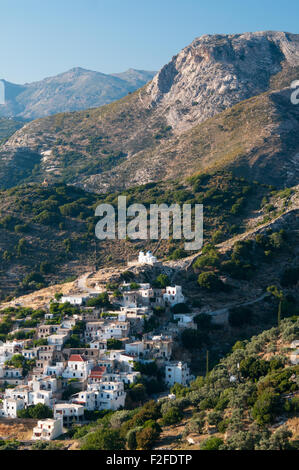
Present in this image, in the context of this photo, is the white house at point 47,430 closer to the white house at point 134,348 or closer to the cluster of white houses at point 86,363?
the cluster of white houses at point 86,363

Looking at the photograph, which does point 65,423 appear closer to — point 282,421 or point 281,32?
point 282,421

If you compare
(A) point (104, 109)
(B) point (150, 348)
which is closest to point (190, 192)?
(B) point (150, 348)

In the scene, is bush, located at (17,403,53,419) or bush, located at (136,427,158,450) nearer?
bush, located at (136,427,158,450)

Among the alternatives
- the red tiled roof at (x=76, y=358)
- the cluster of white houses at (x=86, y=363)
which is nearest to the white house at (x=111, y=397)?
the cluster of white houses at (x=86, y=363)

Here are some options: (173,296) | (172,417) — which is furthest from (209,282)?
(172,417)

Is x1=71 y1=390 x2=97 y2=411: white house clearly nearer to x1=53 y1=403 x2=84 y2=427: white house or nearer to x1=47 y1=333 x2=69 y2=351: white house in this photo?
x1=53 y1=403 x2=84 y2=427: white house

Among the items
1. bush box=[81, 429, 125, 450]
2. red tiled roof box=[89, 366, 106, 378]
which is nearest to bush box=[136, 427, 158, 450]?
bush box=[81, 429, 125, 450]

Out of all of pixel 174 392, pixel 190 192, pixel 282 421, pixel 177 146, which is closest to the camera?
pixel 282 421
